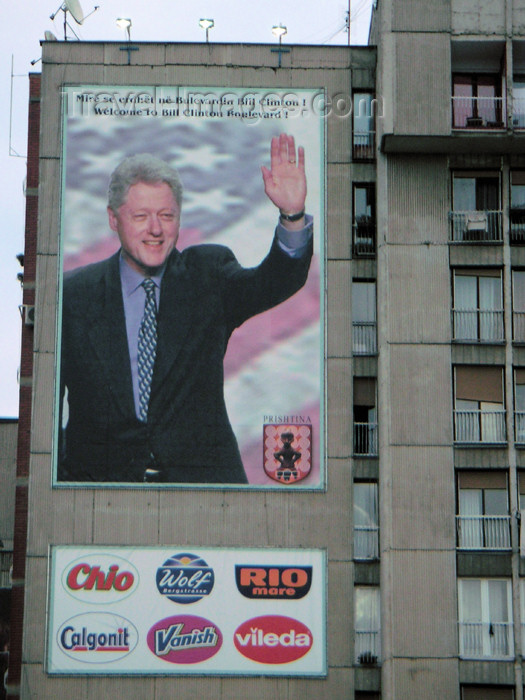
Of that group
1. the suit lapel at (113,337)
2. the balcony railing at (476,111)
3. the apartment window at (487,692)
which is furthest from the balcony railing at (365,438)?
the balcony railing at (476,111)

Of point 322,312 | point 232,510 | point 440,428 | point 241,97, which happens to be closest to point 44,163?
point 241,97

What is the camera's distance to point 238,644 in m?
48.0

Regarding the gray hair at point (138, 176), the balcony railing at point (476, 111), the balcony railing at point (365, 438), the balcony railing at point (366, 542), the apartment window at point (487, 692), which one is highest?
the balcony railing at point (476, 111)

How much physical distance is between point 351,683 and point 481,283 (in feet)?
54.2

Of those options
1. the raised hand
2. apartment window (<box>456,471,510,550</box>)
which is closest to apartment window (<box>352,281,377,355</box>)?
the raised hand

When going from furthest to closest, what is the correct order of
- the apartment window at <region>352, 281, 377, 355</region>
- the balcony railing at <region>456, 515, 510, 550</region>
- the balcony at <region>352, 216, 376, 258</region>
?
the balcony at <region>352, 216, 376, 258</region>
the apartment window at <region>352, 281, 377, 355</region>
the balcony railing at <region>456, 515, 510, 550</region>

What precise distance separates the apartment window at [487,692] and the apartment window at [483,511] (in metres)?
5.10

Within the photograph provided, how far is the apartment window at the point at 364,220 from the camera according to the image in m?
52.1

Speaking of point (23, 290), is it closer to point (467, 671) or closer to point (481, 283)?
point (481, 283)

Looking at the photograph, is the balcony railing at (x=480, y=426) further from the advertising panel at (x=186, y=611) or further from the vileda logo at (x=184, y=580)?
the vileda logo at (x=184, y=580)

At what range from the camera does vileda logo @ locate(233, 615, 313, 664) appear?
4794cm

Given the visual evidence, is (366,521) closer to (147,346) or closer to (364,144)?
(147,346)

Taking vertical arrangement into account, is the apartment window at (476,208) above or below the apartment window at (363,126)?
below

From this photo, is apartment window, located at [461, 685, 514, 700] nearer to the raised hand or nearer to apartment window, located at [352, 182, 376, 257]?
apartment window, located at [352, 182, 376, 257]
